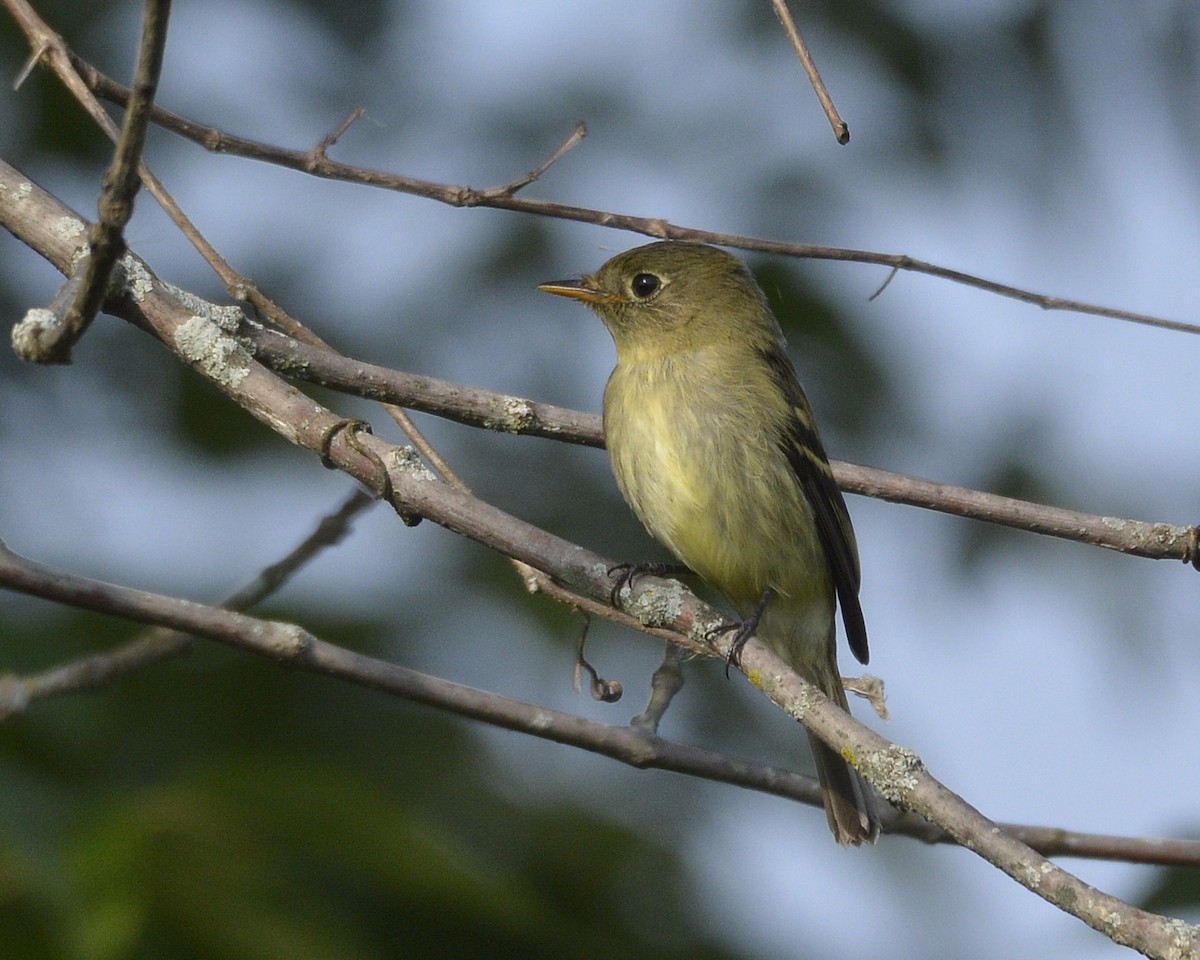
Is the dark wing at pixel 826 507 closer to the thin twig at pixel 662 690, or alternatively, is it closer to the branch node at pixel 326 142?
the thin twig at pixel 662 690

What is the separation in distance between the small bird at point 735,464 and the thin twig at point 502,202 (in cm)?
95

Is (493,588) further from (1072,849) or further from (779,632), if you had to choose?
(1072,849)

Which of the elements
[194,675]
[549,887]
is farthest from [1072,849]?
[194,675]

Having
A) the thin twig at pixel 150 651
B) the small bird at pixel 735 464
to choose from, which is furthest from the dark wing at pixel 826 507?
the thin twig at pixel 150 651

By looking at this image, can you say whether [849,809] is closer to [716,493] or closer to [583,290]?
[716,493]

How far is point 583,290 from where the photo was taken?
18.2 feet

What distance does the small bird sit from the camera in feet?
15.3

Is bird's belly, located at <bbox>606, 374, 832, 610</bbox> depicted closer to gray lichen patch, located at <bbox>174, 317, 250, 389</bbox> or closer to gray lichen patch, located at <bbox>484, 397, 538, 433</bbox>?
gray lichen patch, located at <bbox>484, 397, 538, 433</bbox>

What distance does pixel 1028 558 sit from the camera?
7320 millimetres

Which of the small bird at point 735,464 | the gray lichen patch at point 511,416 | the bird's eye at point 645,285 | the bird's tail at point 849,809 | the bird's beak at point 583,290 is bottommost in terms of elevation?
the gray lichen patch at point 511,416

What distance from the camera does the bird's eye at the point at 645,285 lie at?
5465 millimetres

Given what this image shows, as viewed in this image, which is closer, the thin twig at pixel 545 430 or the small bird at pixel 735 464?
the thin twig at pixel 545 430

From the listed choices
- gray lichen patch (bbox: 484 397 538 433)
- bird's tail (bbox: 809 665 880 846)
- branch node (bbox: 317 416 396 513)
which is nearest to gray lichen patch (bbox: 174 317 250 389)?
branch node (bbox: 317 416 396 513)

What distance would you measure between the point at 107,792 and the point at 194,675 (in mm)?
1023
